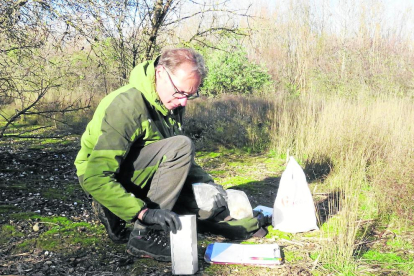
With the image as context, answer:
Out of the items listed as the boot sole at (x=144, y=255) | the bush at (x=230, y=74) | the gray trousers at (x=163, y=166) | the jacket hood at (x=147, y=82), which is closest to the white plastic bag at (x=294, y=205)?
the gray trousers at (x=163, y=166)

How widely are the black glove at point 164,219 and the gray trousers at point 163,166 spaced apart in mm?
202

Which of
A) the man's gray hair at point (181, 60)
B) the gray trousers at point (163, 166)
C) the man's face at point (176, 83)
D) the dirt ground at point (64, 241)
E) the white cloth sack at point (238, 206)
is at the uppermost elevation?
the man's gray hair at point (181, 60)

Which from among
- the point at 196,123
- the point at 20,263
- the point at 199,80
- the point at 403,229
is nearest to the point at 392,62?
the point at 196,123

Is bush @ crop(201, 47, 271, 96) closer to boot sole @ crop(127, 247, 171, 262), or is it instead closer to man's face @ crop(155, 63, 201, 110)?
man's face @ crop(155, 63, 201, 110)

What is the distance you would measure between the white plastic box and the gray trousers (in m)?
0.31

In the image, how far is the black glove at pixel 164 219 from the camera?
77.5 inches

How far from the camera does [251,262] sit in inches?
87.1

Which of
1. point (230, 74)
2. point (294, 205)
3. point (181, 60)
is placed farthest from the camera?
point (230, 74)

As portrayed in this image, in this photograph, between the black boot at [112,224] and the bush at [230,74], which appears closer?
the black boot at [112,224]

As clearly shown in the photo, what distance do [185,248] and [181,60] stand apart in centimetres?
104

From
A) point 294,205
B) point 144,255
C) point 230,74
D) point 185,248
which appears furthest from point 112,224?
point 230,74

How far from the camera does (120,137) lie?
205cm

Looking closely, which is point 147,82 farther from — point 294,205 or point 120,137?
point 294,205

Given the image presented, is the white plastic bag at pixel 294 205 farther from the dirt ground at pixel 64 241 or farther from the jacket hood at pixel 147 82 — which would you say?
the jacket hood at pixel 147 82
